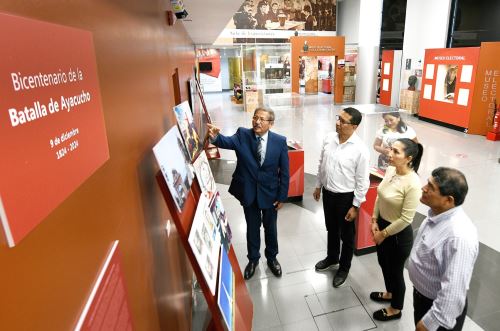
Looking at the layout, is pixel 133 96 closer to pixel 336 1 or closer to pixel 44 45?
pixel 44 45

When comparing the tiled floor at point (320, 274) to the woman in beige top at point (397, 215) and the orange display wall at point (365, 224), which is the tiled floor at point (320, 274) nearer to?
the orange display wall at point (365, 224)

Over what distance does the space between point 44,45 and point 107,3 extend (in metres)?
0.66

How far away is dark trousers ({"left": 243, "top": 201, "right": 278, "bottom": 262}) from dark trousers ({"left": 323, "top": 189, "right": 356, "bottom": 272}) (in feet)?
1.81

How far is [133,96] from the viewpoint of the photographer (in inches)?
59.1

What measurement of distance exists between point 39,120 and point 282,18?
2027cm

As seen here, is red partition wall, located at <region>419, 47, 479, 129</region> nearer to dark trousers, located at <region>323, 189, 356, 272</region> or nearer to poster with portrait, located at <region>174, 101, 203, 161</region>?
dark trousers, located at <region>323, 189, 356, 272</region>

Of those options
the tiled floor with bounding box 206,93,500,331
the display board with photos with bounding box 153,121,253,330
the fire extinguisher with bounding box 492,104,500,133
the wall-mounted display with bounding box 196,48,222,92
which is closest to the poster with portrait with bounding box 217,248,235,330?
the display board with photos with bounding box 153,121,253,330

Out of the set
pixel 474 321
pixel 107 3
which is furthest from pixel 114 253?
pixel 474 321

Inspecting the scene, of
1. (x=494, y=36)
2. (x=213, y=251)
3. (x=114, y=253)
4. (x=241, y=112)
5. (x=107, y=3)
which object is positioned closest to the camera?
(x=114, y=253)

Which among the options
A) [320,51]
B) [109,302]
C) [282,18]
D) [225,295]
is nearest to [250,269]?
[225,295]

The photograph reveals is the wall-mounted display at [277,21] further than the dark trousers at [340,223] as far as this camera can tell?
Yes

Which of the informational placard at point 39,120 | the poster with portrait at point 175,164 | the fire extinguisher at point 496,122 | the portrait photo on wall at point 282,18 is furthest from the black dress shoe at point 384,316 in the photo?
the portrait photo on wall at point 282,18

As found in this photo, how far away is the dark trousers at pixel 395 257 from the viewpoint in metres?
2.57

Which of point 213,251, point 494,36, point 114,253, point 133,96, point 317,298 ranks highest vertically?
point 494,36
